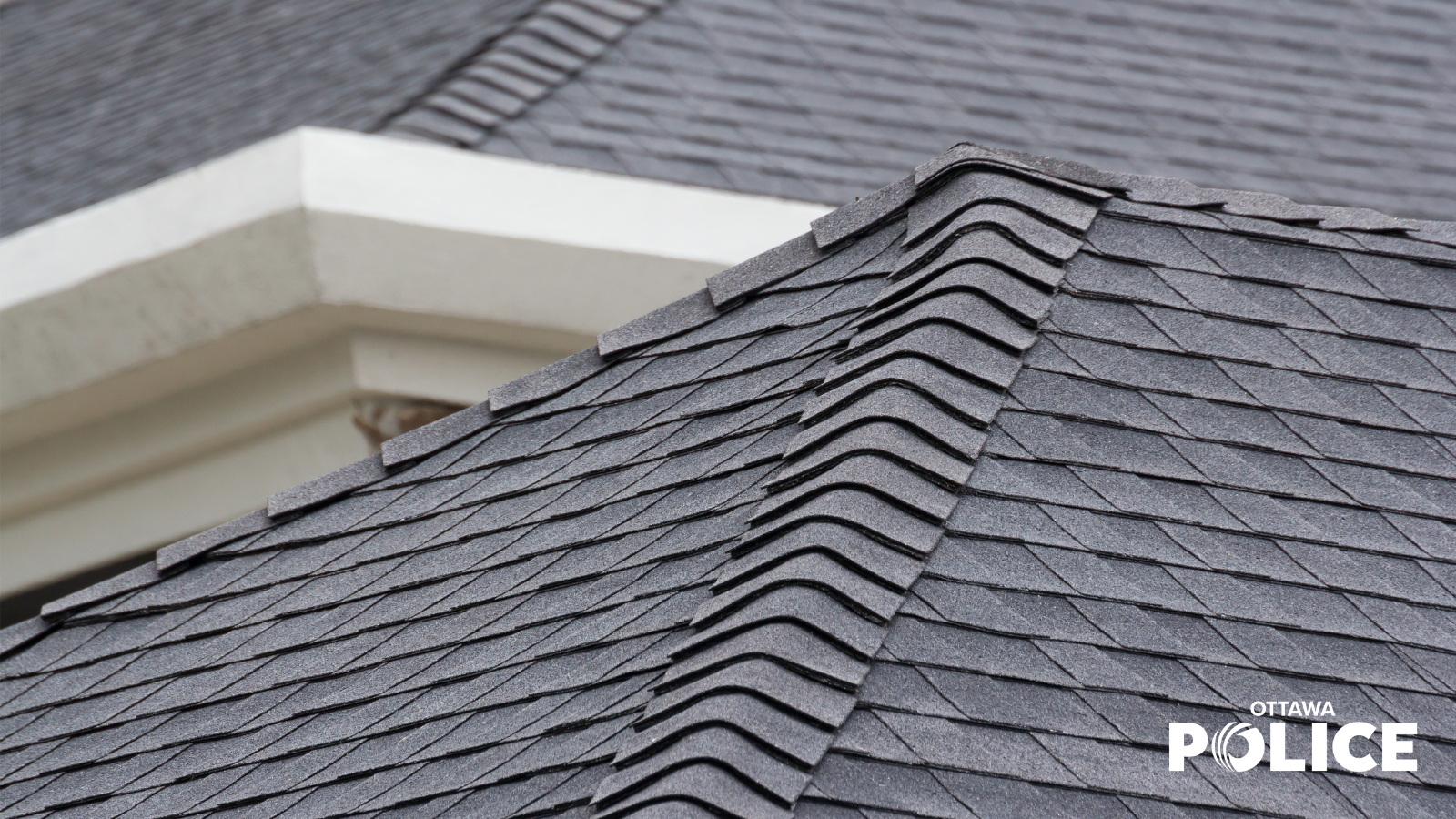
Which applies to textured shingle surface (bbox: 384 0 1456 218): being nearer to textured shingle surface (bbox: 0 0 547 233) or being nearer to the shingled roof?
textured shingle surface (bbox: 0 0 547 233)

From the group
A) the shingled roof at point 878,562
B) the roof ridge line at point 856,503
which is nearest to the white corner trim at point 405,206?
the shingled roof at point 878,562

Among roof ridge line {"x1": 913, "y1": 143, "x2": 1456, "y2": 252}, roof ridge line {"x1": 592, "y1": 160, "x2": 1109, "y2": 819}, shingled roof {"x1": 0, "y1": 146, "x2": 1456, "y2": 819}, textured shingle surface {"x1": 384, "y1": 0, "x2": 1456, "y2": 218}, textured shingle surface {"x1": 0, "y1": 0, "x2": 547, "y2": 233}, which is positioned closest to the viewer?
roof ridge line {"x1": 592, "y1": 160, "x2": 1109, "y2": 819}

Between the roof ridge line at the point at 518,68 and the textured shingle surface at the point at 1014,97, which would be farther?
the textured shingle surface at the point at 1014,97

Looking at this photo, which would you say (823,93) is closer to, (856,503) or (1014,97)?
(1014,97)

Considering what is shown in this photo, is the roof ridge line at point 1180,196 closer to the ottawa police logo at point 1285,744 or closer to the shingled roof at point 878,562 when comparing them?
the shingled roof at point 878,562

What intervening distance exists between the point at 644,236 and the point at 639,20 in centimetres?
200

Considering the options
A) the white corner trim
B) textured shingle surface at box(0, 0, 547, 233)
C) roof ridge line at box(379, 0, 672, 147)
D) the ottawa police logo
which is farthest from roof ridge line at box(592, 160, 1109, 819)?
textured shingle surface at box(0, 0, 547, 233)

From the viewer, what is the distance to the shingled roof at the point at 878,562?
2.99m

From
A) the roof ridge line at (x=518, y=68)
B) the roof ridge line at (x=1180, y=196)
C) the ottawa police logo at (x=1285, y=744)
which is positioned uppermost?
the roof ridge line at (x=518, y=68)

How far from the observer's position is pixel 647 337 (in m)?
4.66

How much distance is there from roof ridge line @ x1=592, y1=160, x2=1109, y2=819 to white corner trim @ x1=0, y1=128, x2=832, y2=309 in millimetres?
1999

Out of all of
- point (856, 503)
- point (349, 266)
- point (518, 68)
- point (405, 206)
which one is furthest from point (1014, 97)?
Answer: point (856, 503)

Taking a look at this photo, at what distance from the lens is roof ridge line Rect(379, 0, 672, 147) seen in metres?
7.00

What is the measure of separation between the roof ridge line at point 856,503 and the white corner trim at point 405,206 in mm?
1999
